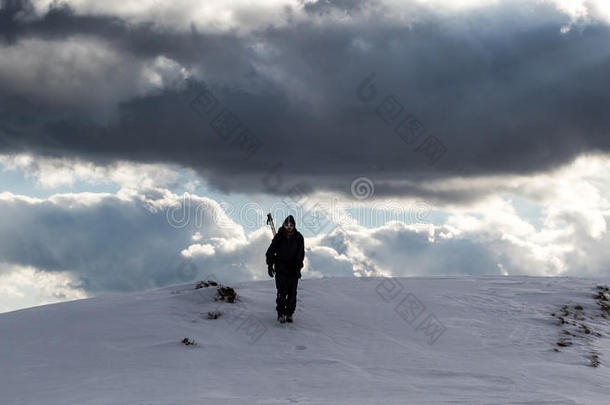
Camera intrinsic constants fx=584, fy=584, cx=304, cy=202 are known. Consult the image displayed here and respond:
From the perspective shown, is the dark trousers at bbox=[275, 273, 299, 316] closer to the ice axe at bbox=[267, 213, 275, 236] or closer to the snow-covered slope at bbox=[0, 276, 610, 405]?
the snow-covered slope at bbox=[0, 276, 610, 405]

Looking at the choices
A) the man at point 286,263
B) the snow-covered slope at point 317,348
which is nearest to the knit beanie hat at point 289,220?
the man at point 286,263

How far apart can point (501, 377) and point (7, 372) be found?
7199mm

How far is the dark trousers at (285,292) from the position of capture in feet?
36.8

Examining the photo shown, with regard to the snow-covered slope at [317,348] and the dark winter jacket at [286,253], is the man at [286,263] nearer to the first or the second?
the dark winter jacket at [286,253]

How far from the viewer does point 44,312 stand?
12.0m

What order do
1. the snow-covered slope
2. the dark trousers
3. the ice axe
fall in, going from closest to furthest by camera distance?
the snow-covered slope < the dark trousers < the ice axe

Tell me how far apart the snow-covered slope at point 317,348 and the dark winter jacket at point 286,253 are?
1.10 meters

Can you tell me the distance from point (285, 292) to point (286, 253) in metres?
0.76

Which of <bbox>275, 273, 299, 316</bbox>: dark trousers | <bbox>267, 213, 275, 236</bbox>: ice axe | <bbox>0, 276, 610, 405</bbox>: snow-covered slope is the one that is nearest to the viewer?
<bbox>0, 276, 610, 405</bbox>: snow-covered slope

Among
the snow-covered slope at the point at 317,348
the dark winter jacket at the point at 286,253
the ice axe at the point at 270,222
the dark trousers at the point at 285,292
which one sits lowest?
the snow-covered slope at the point at 317,348

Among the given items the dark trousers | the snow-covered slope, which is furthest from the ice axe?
the dark trousers

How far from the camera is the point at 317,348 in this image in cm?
996

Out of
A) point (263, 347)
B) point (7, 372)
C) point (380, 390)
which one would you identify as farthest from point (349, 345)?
point (7, 372)

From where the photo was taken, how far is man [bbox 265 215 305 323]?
11.2 m
